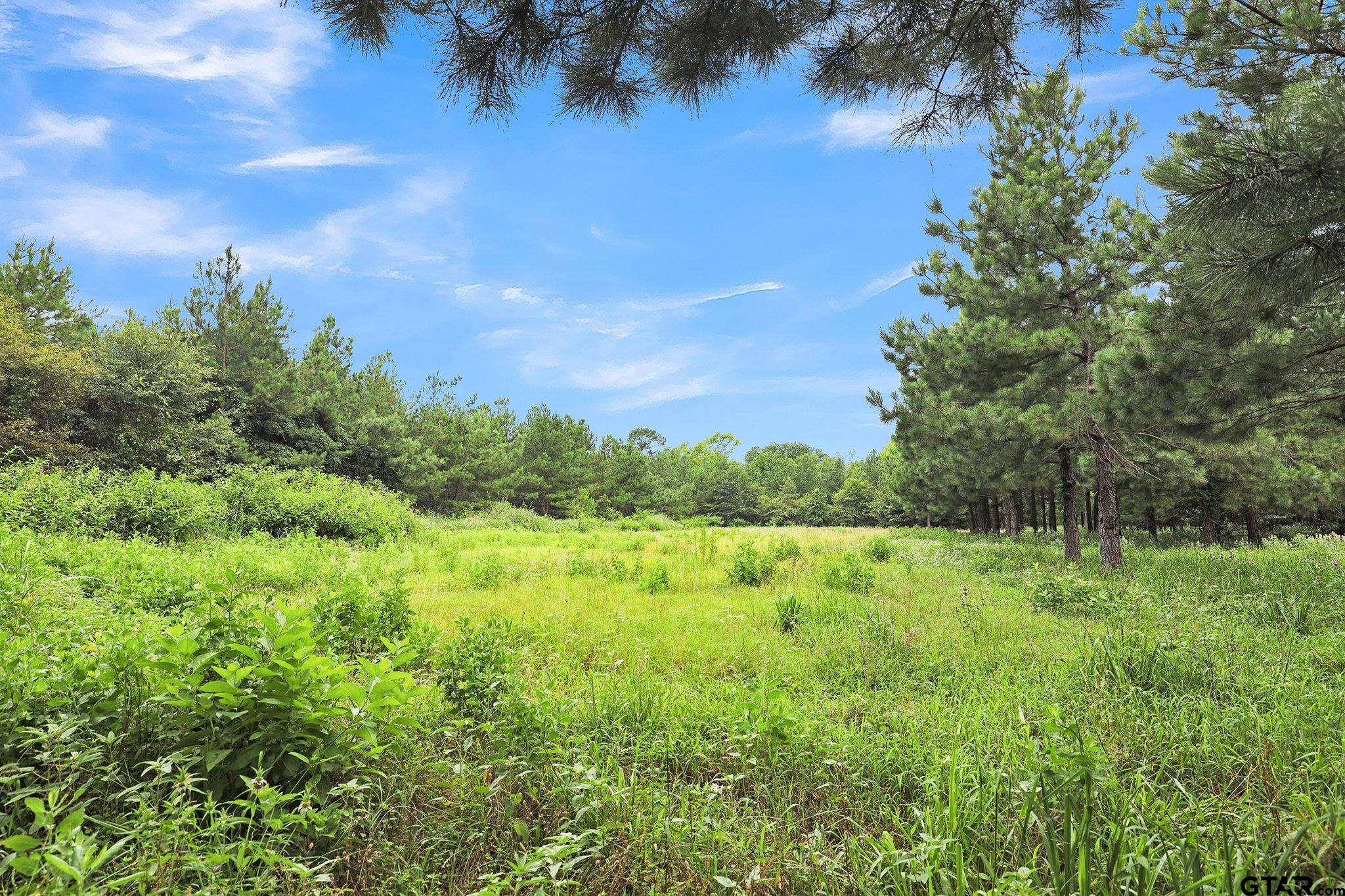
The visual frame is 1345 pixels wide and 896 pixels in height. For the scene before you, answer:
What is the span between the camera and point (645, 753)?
10.0 feet

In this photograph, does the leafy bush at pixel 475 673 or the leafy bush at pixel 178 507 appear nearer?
the leafy bush at pixel 475 673

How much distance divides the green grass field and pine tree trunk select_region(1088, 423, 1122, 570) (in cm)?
438

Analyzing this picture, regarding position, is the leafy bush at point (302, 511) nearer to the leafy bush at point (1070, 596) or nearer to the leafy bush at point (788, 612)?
the leafy bush at point (788, 612)

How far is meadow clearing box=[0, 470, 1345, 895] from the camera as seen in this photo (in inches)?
81.2

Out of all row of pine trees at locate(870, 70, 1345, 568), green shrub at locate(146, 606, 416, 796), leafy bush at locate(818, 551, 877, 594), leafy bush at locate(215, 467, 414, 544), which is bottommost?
leafy bush at locate(818, 551, 877, 594)

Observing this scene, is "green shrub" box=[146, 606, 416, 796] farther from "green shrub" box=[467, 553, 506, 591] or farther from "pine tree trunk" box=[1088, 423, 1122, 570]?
"pine tree trunk" box=[1088, 423, 1122, 570]

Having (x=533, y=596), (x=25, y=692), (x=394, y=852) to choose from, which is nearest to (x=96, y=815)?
(x=25, y=692)

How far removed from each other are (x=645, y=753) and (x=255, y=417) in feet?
96.6

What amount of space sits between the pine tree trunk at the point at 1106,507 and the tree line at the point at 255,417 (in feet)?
76.6

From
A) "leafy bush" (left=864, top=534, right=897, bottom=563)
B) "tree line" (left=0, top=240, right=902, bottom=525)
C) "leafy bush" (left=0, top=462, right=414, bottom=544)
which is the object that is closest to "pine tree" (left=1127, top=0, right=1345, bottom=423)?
"leafy bush" (left=864, top=534, right=897, bottom=563)

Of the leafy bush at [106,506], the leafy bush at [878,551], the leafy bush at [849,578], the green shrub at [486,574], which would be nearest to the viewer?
the leafy bush at [849,578]

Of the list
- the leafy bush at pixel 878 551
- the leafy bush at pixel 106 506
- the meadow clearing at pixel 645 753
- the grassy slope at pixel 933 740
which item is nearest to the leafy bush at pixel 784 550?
the leafy bush at pixel 878 551

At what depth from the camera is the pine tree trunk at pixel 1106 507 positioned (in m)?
10.0

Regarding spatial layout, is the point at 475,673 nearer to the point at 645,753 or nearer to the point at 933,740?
the point at 645,753
